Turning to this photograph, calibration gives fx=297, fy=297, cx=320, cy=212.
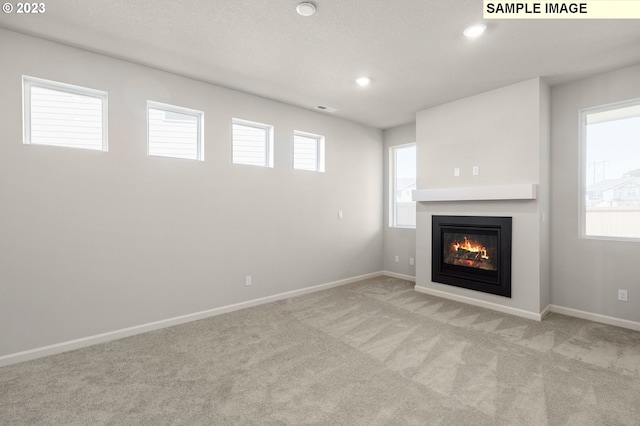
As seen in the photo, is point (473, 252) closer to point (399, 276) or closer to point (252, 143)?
point (399, 276)

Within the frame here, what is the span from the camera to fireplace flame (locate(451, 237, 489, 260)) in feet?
13.1

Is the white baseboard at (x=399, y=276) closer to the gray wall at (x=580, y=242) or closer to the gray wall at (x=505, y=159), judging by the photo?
the gray wall at (x=505, y=159)

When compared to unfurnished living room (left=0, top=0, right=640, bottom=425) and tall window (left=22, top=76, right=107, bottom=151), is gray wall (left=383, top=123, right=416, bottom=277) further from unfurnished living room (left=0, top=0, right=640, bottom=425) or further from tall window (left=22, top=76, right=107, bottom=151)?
tall window (left=22, top=76, right=107, bottom=151)

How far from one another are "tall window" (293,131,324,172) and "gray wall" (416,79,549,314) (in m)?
1.70

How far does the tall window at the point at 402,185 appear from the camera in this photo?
5.43 meters

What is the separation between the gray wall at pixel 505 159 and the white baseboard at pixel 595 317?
8.7 inches

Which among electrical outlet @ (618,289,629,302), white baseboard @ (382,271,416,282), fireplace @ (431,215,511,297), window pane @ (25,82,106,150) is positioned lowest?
white baseboard @ (382,271,416,282)

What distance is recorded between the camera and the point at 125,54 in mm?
2939

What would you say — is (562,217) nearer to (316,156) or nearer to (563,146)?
(563,146)

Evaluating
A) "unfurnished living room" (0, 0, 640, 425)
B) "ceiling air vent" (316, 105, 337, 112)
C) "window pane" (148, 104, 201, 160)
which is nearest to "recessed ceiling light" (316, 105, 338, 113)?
"ceiling air vent" (316, 105, 337, 112)

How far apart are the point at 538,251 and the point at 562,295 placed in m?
0.76

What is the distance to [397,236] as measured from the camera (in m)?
5.55

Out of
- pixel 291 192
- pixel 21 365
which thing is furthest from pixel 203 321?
pixel 291 192

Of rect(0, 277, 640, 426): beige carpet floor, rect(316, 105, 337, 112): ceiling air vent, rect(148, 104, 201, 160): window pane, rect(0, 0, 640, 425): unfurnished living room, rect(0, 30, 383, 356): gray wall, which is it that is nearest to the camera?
rect(0, 277, 640, 426): beige carpet floor
